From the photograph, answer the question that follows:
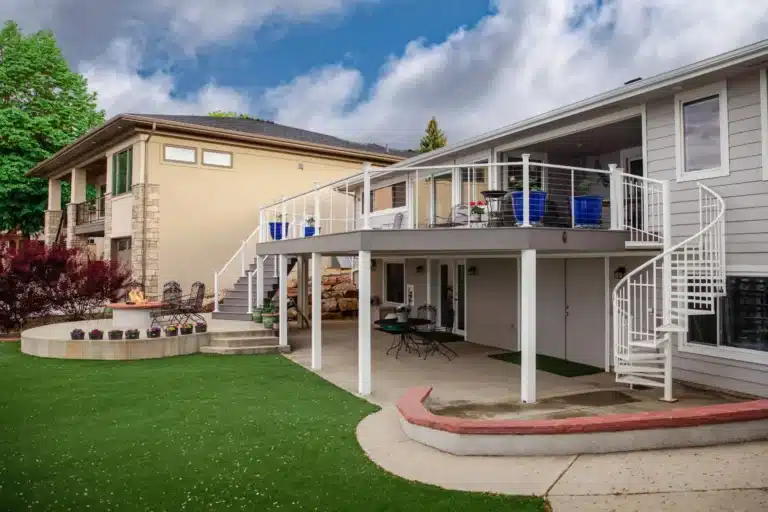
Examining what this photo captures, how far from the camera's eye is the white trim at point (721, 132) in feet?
25.9

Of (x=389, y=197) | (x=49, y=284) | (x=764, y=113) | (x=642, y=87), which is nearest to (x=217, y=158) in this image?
(x=389, y=197)

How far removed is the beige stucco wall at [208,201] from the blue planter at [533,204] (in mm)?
12596

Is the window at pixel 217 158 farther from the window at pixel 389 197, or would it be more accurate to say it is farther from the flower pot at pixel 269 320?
the flower pot at pixel 269 320

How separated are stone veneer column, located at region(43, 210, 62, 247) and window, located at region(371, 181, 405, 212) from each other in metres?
16.8

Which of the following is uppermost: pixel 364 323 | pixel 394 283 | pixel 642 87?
pixel 642 87

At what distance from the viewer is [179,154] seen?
17953 millimetres

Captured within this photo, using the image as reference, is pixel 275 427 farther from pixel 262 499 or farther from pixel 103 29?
pixel 103 29

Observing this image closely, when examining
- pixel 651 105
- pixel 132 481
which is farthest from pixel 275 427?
pixel 651 105

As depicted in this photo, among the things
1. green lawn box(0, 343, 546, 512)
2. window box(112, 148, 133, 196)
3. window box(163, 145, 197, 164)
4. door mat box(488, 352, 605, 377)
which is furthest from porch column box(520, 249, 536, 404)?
window box(112, 148, 133, 196)

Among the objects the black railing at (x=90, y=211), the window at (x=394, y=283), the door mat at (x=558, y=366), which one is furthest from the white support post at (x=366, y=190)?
the black railing at (x=90, y=211)

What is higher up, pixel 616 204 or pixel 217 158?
pixel 217 158

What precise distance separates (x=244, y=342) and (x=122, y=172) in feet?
31.8

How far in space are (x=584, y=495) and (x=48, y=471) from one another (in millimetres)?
4953

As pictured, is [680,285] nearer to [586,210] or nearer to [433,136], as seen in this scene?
[586,210]
